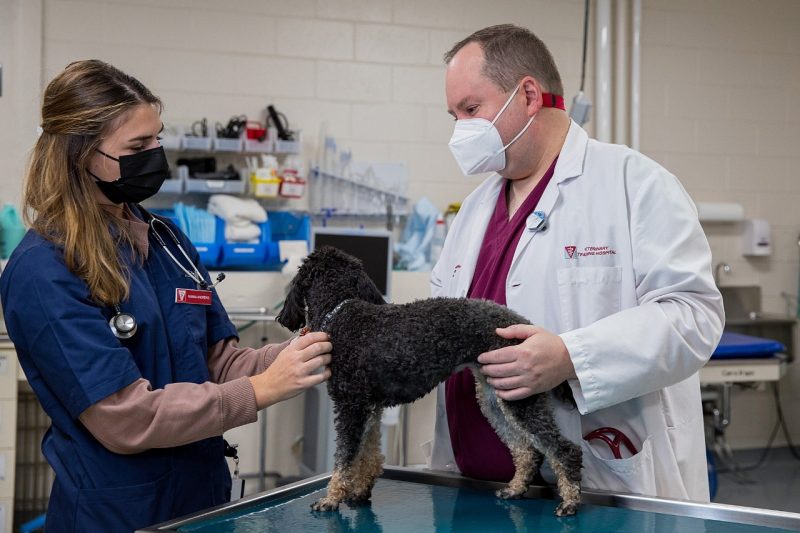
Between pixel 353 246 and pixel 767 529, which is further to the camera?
pixel 353 246

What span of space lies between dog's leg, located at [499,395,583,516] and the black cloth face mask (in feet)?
2.53

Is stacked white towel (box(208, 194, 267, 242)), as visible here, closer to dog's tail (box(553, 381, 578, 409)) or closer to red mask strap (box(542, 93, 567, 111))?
red mask strap (box(542, 93, 567, 111))

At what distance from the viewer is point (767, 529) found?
4.33ft

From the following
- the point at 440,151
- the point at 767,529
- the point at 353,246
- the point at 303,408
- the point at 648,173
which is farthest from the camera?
the point at 440,151

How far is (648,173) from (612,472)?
555mm

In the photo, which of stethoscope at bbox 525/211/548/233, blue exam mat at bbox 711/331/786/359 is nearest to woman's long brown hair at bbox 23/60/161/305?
stethoscope at bbox 525/211/548/233

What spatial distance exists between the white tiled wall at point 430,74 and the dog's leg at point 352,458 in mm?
3201

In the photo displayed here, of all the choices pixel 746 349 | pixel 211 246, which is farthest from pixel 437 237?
pixel 746 349

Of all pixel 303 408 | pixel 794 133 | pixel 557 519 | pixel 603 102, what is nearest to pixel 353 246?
pixel 303 408

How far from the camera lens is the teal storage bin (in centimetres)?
386

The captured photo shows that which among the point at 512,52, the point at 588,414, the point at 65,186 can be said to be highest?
the point at 512,52

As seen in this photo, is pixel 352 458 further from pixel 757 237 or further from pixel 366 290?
pixel 757 237

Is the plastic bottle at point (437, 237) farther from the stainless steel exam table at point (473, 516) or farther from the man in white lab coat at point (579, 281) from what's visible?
the stainless steel exam table at point (473, 516)

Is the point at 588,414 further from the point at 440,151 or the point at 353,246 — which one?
the point at 440,151
